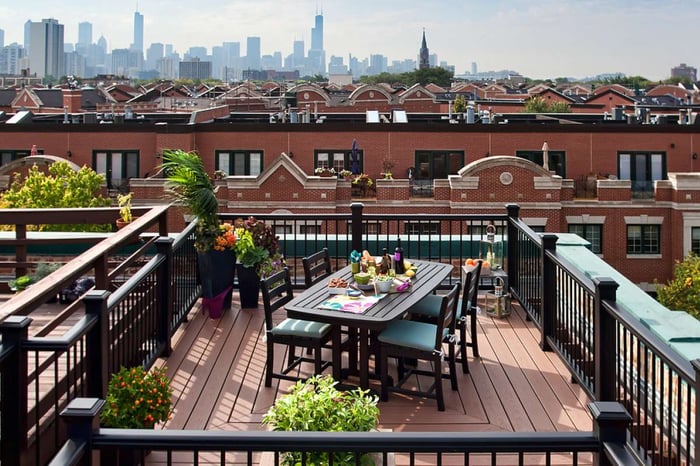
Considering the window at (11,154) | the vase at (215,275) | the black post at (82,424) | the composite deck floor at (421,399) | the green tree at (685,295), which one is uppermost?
the window at (11,154)

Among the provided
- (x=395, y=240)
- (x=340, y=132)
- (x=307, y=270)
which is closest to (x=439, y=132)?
(x=340, y=132)

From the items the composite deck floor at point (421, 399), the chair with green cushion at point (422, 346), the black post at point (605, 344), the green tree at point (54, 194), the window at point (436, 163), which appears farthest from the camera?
the window at point (436, 163)

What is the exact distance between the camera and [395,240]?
11930 mm

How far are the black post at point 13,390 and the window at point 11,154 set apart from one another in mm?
45755

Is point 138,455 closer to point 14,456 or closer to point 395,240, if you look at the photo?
point 14,456

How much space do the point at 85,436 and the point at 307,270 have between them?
18.3 ft

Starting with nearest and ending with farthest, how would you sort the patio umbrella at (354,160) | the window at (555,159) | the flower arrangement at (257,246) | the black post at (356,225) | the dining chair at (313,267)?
the dining chair at (313,267) < the flower arrangement at (257,246) < the black post at (356,225) < the patio umbrella at (354,160) < the window at (555,159)

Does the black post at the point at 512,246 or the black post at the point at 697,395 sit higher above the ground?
the black post at the point at 512,246

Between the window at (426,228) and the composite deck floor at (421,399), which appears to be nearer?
the composite deck floor at (421,399)

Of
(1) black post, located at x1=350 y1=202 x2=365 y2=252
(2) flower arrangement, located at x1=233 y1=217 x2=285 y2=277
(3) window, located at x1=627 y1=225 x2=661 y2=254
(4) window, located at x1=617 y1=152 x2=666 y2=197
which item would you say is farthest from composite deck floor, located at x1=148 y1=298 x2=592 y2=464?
(4) window, located at x1=617 y1=152 x2=666 y2=197

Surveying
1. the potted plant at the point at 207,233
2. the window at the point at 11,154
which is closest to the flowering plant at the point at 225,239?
the potted plant at the point at 207,233

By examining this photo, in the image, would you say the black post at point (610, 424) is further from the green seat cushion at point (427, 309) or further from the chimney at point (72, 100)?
the chimney at point (72, 100)

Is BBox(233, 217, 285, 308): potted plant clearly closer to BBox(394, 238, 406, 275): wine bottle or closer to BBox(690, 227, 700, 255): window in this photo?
BBox(394, 238, 406, 275): wine bottle

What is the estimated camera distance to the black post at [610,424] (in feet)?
10.8
